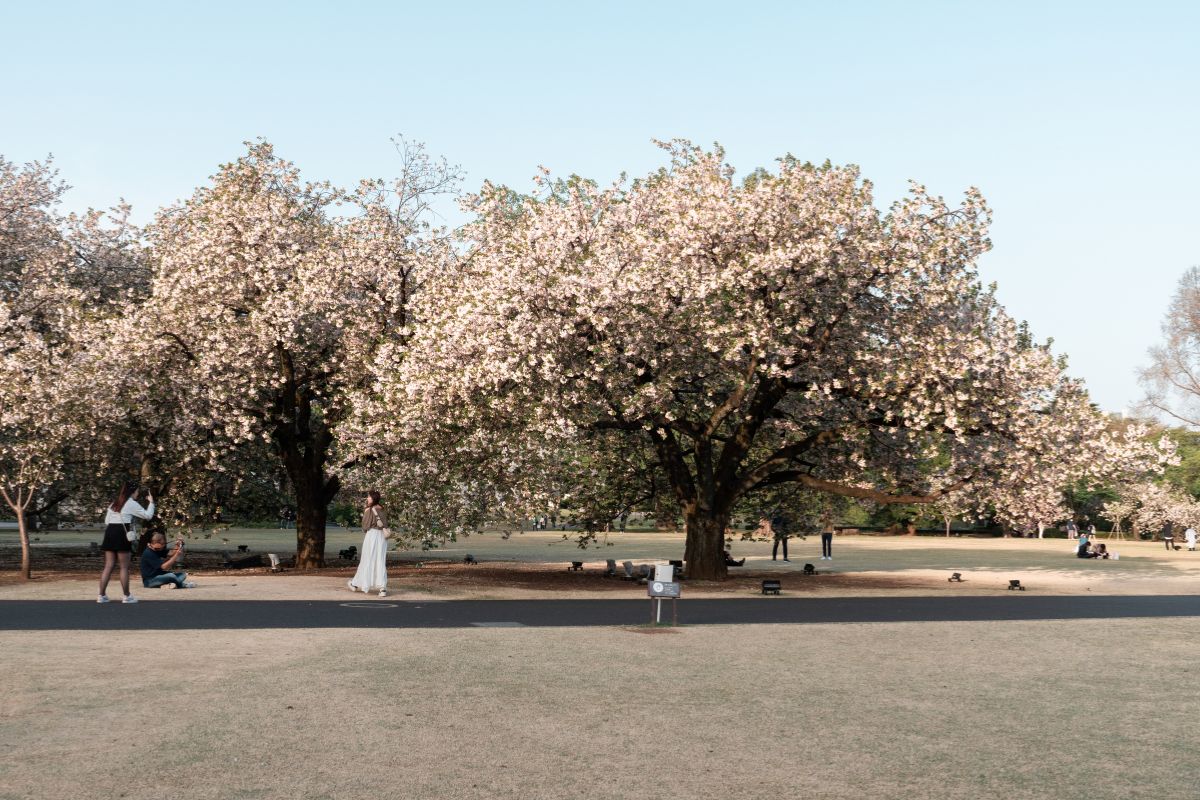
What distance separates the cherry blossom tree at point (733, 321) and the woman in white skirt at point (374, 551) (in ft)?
9.15

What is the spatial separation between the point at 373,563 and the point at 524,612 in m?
4.88

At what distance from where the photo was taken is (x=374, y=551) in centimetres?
2356

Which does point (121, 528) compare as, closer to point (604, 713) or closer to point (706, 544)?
point (604, 713)

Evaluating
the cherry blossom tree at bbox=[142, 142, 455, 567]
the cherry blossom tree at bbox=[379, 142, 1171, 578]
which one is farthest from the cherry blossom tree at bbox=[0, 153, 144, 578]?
the cherry blossom tree at bbox=[379, 142, 1171, 578]

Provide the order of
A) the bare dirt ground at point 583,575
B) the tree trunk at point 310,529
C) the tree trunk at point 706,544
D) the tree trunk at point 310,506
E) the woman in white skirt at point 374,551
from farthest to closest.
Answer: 1. the tree trunk at point 310,529
2. the tree trunk at point 310,506
3. the tree trunk at point 706,544
4. the bare dirt ground at point 583,575
5. the woman in white skirt at point 374,551

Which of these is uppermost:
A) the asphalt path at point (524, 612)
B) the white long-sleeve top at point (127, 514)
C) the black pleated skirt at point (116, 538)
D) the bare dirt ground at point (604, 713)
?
the white long-sleeve top at point (127, 514)

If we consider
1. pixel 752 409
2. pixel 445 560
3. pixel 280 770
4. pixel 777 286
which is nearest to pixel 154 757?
pixel 280 770

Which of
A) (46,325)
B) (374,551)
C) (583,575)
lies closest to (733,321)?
(374,551)

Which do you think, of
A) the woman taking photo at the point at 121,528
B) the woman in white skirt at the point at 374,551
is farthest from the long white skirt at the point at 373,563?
the woman taking photo at the point at 121,528

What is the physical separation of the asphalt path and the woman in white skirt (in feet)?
3.26

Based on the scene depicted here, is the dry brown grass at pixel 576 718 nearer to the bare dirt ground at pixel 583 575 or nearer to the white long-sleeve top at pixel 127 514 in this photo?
the white long-sleeve top at pixel 127 514

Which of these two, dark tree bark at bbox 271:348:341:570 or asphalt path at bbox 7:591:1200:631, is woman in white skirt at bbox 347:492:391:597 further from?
dark tree bark at bbox 271:348:341:570

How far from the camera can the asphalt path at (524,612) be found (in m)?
17.3

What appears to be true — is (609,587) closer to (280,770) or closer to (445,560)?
(445,560)
